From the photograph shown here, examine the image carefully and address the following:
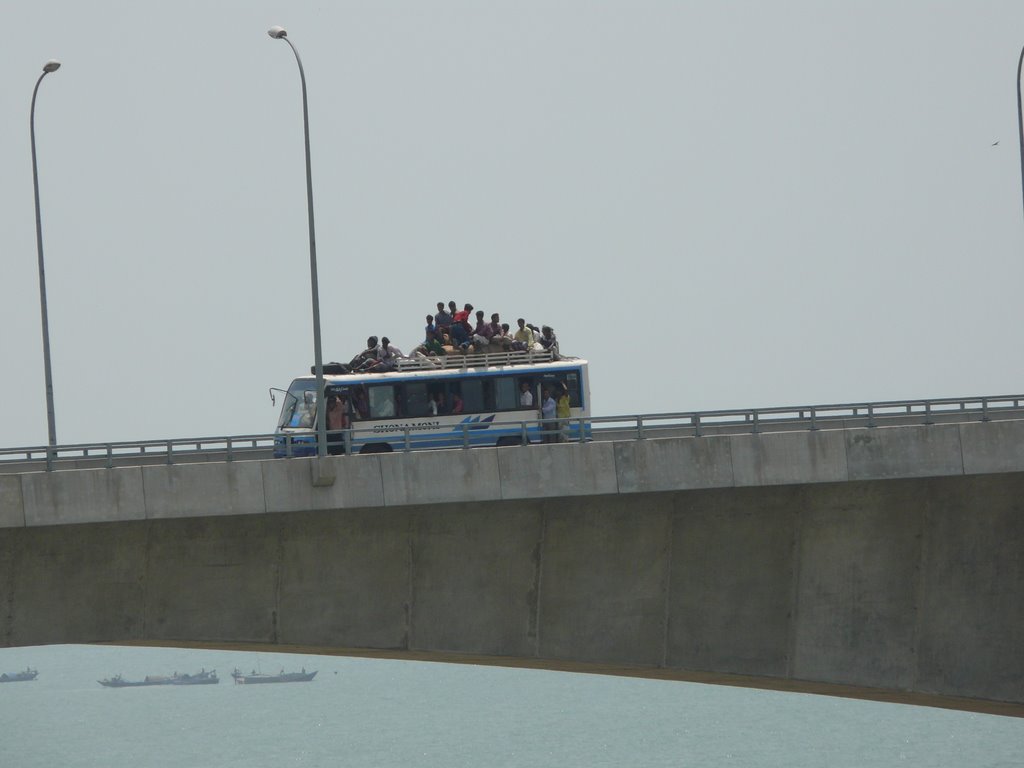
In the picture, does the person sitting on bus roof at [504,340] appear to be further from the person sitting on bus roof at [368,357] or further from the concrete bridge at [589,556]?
the concrete bridge at [589,556]

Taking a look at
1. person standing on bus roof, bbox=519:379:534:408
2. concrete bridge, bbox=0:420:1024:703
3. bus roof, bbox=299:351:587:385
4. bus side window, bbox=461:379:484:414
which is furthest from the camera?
person standing on bus roof, bbox=519:379:534:408

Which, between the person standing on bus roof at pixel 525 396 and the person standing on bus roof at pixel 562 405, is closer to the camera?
the person standing on bus roof at pixel 562 405

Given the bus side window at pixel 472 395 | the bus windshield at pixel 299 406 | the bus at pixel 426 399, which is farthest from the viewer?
the bus side window at pixel 472 395

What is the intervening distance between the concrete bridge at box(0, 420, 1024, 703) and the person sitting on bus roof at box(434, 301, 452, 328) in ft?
29.6

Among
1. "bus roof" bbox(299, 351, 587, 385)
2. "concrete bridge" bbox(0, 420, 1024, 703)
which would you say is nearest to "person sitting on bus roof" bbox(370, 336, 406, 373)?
"bus roof" bbox(299, 351, 587, 385)

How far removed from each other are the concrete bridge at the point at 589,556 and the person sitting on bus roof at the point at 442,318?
9.01 m

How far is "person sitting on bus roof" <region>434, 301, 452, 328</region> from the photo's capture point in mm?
37281

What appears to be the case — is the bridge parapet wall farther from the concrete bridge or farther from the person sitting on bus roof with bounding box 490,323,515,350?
the person sitting on bus roof with bounding box 490,323,515,350

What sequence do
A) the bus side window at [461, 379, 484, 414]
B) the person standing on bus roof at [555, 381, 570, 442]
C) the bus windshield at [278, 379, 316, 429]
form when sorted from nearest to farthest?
the person standing on bus roof at [555, 381, 570, 442] → the bus windshield at [278, 379, 316, 429] → the bus side window at [461, 379, 484, 414]

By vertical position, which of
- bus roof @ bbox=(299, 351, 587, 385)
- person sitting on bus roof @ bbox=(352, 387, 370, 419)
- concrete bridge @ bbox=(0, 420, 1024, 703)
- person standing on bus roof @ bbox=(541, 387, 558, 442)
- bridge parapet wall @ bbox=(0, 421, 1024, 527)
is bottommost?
concrete bridge @ bbox=(0, 420, 1024, 703)

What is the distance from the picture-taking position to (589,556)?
29.7 m

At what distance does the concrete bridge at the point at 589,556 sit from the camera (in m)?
27.5

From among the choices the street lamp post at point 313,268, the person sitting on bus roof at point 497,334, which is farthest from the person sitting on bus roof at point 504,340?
the street lamp post at point 313,268

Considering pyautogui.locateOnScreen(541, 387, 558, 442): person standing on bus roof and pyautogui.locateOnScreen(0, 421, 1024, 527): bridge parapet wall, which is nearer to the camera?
pyautogui.locateOnScreen(0, 421, 1024, 527): bridge parapet wall
